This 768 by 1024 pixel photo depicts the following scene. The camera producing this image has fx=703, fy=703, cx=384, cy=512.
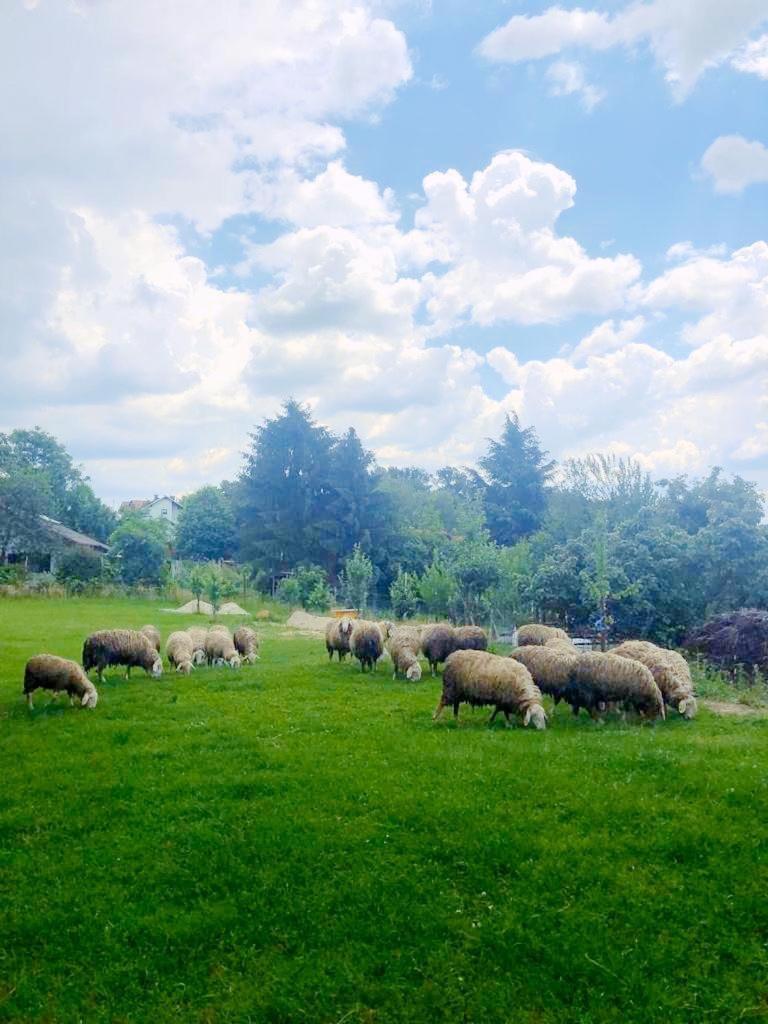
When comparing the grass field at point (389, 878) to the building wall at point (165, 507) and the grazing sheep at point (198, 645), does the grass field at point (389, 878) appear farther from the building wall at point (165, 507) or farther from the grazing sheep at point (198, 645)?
the building wall at point (165, 507)

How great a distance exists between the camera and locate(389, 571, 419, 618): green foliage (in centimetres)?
3256

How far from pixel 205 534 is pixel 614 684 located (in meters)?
58.2

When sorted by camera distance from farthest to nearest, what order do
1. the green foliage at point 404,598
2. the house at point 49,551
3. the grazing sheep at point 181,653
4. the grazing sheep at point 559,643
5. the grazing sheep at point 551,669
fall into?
the house at point 49,551 → the green foliage at point 404,598 → the grazing sheep at point 181,653 → the grazing sheep at point 559,643 → the grazing sheep at point 551,669

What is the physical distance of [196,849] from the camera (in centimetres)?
718

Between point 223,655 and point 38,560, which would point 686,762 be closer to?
point 223,655

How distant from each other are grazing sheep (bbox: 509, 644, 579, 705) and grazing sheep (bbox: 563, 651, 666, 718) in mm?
147

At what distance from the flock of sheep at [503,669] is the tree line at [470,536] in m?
5.54

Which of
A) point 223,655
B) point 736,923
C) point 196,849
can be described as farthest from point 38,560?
point 736,923

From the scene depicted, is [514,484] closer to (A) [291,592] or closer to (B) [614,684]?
(A) [291,592]

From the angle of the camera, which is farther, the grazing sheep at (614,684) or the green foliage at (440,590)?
the green foliage at (440,590)

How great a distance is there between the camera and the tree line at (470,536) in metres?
21.8

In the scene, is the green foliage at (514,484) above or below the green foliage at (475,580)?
above

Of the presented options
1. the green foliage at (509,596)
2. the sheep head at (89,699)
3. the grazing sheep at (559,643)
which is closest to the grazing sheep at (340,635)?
the grazing sheep at (559,643)

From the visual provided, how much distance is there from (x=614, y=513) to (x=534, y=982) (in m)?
30.3
